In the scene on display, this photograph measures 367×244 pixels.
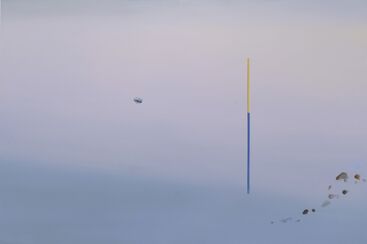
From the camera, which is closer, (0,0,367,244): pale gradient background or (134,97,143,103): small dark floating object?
(0,0,367,244): pale gradient background

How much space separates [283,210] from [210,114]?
43cm

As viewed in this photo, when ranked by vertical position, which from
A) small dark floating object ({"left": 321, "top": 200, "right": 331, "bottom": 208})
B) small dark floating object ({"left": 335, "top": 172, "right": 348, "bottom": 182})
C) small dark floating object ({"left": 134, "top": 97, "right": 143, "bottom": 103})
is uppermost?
small dark floating object ({"left": 134, "top": 97, "right": 143, "bottom": 103})

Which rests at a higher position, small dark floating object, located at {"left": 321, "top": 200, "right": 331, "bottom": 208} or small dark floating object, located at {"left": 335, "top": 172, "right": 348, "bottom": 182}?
small dark floating object, located at {"left": 335, "top": 172, "right": 348, "bottom": 182}

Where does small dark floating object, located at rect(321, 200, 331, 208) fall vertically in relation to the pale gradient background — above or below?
below

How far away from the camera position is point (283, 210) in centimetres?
167

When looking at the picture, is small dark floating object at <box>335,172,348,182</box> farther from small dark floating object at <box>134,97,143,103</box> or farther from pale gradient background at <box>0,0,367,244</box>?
small dark floating object at <box>134,97,143,103</box>

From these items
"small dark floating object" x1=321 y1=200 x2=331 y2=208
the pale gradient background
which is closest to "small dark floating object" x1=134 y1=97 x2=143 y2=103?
the pale gradient background

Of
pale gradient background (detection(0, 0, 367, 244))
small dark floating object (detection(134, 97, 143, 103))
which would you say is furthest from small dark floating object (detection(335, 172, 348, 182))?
small dark floating object (detection(134, 97, 143, 103))

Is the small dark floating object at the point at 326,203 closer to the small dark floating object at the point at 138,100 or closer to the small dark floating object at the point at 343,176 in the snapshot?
the small dark floating object at the point at 343,176

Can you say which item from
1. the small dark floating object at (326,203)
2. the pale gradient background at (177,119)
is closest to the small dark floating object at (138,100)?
the pale gradient background at (177,119)

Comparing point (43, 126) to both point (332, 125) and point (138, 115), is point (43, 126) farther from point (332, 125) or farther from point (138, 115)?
point (332, 125)

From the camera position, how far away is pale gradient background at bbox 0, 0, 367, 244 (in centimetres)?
161

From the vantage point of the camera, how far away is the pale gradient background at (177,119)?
161 centimetres

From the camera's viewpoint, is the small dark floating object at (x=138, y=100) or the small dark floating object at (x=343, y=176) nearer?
the small dark floating object at (x=343, y=176)
